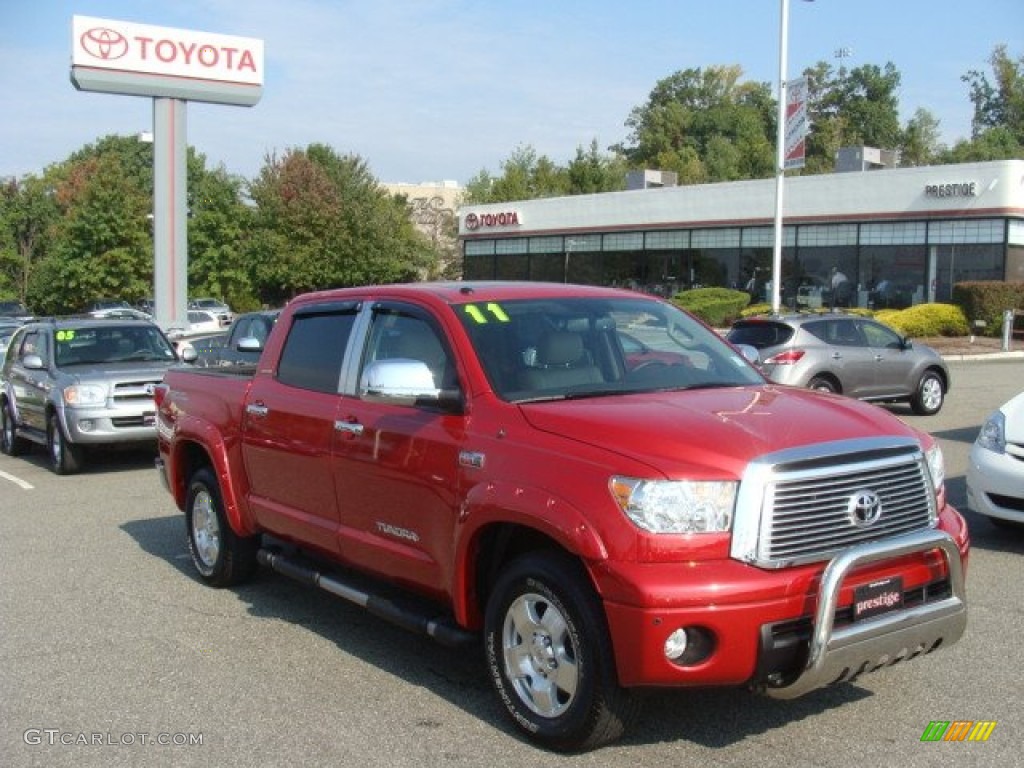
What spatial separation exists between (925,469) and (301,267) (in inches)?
2024

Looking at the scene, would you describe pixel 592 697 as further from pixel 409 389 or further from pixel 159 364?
pixel 159 364

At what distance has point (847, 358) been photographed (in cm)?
1638

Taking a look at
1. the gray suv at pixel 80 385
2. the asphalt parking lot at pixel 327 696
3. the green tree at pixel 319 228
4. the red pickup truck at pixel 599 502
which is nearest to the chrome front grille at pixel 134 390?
the gray suv at pixel 80 385

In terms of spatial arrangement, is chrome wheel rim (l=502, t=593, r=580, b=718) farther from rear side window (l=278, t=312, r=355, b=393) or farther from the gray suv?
the gray suv

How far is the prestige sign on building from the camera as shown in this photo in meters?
37.6

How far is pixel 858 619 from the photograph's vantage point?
4324 mm

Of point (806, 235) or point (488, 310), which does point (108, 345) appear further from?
point (806, 235)

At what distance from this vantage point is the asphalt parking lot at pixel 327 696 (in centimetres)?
462

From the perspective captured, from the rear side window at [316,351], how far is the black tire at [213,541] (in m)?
1.25

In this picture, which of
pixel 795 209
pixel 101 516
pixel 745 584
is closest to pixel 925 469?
pixel 745 584

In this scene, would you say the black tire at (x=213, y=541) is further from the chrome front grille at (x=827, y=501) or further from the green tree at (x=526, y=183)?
the green tree at (x=526, y=183)

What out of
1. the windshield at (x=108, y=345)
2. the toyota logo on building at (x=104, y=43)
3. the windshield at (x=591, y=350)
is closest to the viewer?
the windshield at (x=591, y=350)

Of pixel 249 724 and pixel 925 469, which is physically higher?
pixel 925 469

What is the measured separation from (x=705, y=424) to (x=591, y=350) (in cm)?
113
